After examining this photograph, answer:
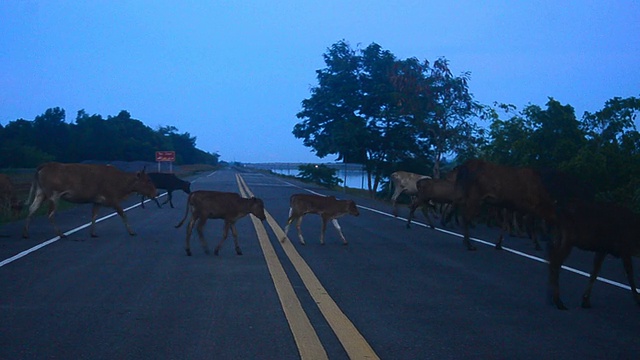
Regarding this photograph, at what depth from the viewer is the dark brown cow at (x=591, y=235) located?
370 inches

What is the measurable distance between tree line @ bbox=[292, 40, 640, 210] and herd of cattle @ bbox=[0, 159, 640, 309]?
446 centimetres

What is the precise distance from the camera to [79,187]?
17797 mm

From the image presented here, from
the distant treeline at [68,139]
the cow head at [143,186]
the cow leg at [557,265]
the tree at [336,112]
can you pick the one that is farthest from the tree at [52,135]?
the cow leg at [557,265]

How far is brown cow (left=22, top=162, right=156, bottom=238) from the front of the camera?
57.7ft

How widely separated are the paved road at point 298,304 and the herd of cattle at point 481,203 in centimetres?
70

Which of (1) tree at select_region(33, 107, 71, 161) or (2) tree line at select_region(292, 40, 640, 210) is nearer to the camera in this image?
(2) tree line at select_region(292, 40, 640, 210)

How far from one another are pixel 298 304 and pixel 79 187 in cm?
1015

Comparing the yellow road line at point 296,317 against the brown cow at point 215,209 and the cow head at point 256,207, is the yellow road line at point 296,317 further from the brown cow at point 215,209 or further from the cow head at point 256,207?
the cow head at point 256,207

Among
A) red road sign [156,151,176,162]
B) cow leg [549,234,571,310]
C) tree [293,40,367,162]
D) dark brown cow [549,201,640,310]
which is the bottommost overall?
cow leg [549,234,571,310]

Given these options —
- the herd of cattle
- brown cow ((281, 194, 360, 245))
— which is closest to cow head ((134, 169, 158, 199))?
the herd of cattle

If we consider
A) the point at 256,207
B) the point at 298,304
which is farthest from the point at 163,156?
the point at 298,304

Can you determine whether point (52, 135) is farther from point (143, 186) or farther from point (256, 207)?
point (256, 207)

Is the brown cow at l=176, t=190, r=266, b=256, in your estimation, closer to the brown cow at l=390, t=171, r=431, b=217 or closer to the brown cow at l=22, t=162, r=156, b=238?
the brown cow at l=22, t=162, r=156, b=238

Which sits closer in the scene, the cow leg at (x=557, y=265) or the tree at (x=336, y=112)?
the cow leg at (x=557, y=265)
